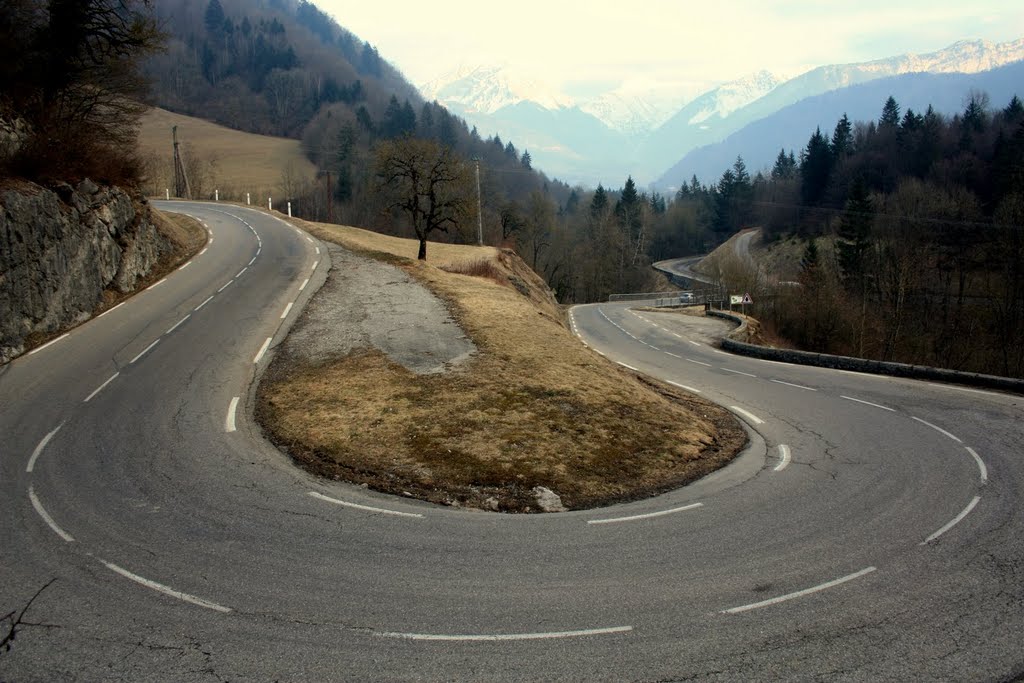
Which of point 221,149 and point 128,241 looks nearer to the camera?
point 128,241

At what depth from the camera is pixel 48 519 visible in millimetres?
9883

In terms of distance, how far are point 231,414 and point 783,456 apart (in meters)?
13.4

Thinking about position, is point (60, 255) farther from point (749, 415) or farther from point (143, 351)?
point (749, 415)

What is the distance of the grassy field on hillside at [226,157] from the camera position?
342ft

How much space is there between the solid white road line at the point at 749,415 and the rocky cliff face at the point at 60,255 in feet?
73.6

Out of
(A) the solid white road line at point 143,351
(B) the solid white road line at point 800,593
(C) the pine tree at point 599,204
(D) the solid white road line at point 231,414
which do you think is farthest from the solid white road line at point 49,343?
(C) the pine tree at point 599,204

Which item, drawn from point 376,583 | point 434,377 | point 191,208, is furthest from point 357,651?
point 191,208

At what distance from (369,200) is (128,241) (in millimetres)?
78953

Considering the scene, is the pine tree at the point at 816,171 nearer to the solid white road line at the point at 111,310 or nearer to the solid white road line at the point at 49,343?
the solid white road line at the point at 111,310

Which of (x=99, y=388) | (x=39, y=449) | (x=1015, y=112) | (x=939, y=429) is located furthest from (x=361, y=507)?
(x=1015, y=112)

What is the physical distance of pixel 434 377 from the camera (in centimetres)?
1755

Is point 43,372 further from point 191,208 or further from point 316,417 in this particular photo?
point 191,208

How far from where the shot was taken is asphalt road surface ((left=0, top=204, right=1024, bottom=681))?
6938mm

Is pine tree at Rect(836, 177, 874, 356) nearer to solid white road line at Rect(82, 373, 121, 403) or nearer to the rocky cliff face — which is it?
the rocky cliff face
